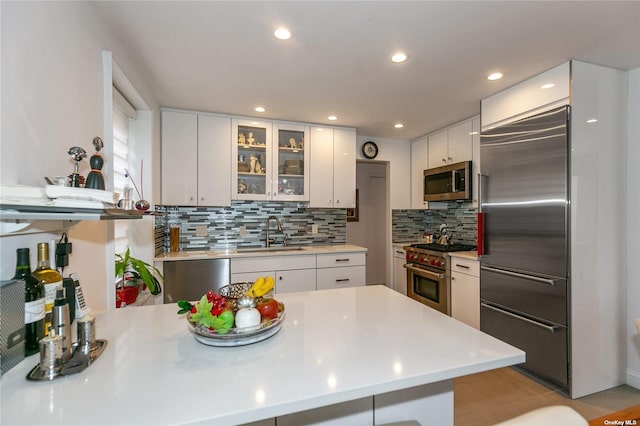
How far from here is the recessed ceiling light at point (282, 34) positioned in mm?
1706

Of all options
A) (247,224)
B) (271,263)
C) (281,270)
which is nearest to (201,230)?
(247,224)

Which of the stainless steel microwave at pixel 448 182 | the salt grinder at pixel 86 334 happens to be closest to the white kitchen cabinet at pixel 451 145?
the stainless steel microwave at pixel 448 182

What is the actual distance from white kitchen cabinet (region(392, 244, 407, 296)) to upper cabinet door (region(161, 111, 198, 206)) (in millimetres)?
2755

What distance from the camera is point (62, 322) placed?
0.85 meters

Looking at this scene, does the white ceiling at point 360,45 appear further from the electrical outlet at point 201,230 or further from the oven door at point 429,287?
the oven door at point 429,287

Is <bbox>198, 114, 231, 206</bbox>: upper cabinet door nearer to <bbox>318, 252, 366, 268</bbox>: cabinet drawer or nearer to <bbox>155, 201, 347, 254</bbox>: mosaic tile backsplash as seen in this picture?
<bbox>155, 201, 347, 254</bbox>: mosaic tile backsplash

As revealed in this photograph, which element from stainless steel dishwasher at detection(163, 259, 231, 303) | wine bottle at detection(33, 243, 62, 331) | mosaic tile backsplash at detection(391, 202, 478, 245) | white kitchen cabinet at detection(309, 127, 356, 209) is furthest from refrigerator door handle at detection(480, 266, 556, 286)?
wine bottle at detection(33, 243, 62, 331)

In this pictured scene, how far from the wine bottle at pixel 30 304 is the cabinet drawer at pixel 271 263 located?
2.03 meters

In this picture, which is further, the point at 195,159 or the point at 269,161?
the point at 269,161

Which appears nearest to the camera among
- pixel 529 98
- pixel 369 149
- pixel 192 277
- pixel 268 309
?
pixel 268 309

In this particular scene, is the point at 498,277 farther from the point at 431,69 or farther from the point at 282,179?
the point at 282,179

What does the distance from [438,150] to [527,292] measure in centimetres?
206

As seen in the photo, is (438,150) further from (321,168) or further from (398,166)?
(321,168)

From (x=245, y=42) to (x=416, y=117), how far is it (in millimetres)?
2140
